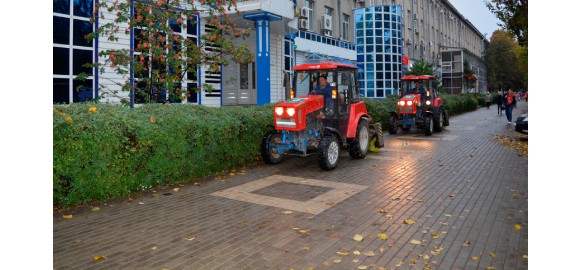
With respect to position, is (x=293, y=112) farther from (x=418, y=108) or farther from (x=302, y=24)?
(x=302, y=24)

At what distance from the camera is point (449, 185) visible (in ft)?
26.5

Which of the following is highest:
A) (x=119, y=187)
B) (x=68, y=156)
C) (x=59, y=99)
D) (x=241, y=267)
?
(x=59, y=99)

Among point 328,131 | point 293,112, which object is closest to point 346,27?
point 328,131

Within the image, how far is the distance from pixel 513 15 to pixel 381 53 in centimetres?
1807

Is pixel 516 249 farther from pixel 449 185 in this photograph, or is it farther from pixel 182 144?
pixel 182 144

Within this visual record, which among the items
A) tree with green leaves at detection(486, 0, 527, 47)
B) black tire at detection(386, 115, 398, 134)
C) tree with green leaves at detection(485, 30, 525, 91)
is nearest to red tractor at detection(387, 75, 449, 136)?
black tire at detection(386, 115, 398, 134)

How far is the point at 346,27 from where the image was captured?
30.9 metres

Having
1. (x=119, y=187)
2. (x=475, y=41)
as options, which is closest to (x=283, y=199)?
(x=119, y=187)

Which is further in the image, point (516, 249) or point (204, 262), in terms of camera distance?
point (516, 249)

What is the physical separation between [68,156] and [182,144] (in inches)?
87.0

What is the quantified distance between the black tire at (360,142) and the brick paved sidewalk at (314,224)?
1.51 m

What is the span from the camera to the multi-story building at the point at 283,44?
Answer: 40.3ft

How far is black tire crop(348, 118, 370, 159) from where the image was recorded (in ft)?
36.1

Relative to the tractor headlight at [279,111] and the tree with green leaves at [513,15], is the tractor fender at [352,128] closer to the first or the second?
the tractor headlight at [279,111]
